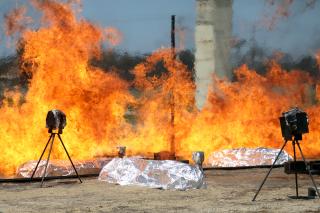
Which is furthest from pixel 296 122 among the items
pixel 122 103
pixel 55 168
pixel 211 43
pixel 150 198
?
pixel 211 43

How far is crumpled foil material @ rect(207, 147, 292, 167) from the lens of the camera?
71.8 feet

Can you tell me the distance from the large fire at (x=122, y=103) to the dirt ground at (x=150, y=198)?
6.40 m

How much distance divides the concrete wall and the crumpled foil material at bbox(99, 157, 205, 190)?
1629cm

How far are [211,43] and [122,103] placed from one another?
7.69m

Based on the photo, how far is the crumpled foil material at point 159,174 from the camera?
1443 centimetres

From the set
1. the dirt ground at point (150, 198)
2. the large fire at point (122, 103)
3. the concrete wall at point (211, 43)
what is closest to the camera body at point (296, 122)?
the dirt ground at point (150, 198)

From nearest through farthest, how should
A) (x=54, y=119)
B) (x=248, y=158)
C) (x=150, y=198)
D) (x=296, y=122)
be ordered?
(x=296, y=122) → (x=150, y=198) → (x=54, y=119) → (x=248, y=158)

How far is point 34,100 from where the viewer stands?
22.6 metres

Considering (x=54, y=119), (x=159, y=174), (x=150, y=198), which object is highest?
(x=54, y=119)

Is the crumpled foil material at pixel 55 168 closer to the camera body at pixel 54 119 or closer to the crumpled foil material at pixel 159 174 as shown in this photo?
the camera body at pixel 54 119

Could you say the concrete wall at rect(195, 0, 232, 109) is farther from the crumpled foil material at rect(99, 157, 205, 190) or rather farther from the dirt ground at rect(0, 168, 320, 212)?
the crumpled foil material at rect(99, 157, 205, 190)

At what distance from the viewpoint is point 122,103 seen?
1062 inches

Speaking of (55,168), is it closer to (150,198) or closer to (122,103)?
(150,198)

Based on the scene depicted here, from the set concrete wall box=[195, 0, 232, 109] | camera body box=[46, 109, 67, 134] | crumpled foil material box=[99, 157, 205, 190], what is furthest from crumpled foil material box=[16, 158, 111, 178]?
concrete wall box=[195, 0, 232, 109]
